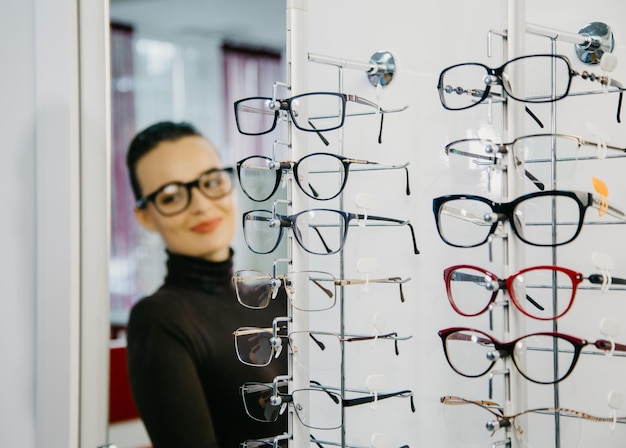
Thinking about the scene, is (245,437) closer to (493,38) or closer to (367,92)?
(367,92)

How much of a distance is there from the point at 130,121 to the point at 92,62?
0.52 feet

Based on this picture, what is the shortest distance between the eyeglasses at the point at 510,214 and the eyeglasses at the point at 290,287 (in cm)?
14

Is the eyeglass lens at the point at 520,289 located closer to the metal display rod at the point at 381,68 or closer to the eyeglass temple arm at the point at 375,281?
the eyeglass temple arm at the point at 375,281

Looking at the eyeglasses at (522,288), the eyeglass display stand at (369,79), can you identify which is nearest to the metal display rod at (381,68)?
the eyeglass display stand at (369,79)

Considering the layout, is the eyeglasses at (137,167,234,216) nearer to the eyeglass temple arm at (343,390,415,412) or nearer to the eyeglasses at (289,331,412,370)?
the eyeglasses at (289,331,412,370)

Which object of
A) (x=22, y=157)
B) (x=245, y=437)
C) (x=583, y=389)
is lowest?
(x=245, y=437)

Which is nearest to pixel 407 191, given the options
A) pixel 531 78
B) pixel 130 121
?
pixel 531 78

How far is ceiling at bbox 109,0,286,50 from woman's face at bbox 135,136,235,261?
0.63ft

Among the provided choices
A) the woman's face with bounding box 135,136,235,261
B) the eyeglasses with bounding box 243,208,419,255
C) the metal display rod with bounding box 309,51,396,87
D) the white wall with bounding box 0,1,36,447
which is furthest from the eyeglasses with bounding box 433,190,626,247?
the white wall with bounding box 0,1,36,447

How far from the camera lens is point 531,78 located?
1.17 metres

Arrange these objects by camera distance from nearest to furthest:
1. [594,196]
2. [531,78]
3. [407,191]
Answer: [594,196] < [531,78] < [407,191]

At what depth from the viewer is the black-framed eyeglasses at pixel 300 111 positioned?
1.14 metres

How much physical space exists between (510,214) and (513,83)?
178mm

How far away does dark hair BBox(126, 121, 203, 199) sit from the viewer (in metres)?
1.39
